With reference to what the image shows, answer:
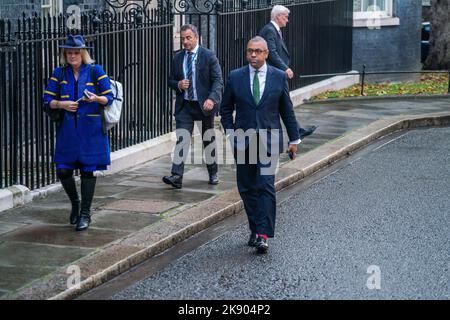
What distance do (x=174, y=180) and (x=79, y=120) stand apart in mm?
2174

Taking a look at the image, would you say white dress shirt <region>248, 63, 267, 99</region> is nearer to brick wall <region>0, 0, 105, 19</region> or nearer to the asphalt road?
the asphalt road

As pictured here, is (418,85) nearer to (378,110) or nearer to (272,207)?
(378,110)

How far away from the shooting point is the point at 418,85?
22953mm

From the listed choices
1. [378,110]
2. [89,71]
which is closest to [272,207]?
[89,71]

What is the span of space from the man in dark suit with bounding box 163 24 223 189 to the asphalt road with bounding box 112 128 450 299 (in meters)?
1.26

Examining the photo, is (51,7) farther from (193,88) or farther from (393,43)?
(393,43)

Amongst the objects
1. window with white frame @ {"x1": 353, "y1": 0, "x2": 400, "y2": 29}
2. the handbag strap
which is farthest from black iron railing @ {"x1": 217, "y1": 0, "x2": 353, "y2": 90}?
the handbag strap

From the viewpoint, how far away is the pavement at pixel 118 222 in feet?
26.2

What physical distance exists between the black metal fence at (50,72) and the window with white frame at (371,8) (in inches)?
403

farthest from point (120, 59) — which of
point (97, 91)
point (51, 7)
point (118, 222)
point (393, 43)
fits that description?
point (393, 43)

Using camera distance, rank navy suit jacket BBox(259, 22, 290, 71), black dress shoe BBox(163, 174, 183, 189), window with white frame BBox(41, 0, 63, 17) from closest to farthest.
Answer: black dress shoe BBox(163, 174, 183, 189)
navy suit jacket BBox(259, 22, 290, 71)
window with white frame BBox(41, 0, 63, 17)

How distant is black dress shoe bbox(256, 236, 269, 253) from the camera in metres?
9.06

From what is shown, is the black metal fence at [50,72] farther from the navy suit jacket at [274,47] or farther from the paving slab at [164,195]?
the navy suit jacket at [274,47]

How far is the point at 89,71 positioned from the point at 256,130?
1.61 m
